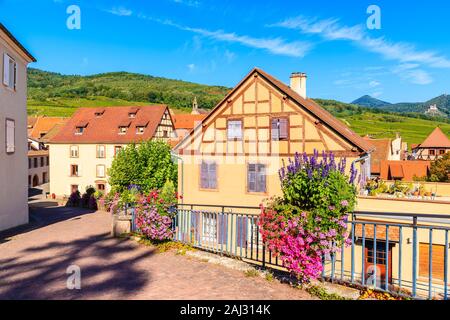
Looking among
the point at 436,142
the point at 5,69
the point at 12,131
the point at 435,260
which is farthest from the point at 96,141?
the point at 436,142

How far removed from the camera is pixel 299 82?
80.0 ft

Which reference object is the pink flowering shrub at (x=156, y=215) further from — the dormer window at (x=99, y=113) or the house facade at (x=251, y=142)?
the dormer window at (x=99, y=113)

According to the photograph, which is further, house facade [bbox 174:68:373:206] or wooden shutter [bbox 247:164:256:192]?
wooden shutter [bbox 247:164:256:192]

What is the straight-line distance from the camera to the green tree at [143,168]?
24.8 metres

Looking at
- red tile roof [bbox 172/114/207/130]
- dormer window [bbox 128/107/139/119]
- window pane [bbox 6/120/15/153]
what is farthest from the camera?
red tile roof [bbox 172/114/207/130]

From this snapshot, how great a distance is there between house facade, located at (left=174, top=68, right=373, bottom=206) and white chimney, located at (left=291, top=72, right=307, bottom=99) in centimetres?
519

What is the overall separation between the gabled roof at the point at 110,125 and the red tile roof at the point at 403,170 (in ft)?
83.3

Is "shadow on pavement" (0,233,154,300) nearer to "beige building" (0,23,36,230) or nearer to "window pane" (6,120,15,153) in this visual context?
"beige building" (0,23,36,230)

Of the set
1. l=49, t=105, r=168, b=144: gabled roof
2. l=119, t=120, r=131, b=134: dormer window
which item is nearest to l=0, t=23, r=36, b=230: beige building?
l=49, t=105, r=168, b=144: gabled roof

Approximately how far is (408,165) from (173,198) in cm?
3801

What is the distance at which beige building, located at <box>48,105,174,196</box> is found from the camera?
39.9m

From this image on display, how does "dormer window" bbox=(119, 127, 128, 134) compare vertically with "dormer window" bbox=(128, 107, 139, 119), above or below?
below
